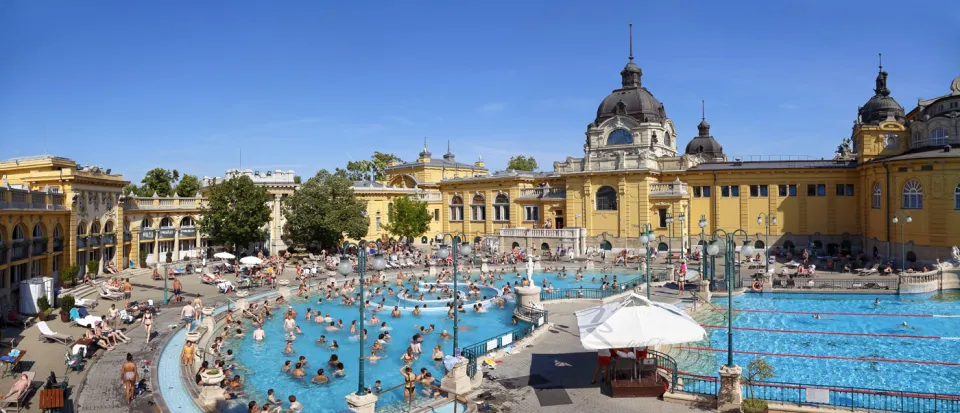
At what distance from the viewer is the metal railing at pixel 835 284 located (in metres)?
31.1

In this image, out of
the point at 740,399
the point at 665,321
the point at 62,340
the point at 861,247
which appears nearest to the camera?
the point at 740,399

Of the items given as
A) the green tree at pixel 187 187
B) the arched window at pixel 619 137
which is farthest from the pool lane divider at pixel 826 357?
the green tree at pixel 187 187

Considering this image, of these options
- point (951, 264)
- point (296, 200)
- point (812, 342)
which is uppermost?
point (296, 200)

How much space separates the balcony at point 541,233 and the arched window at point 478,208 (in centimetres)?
891

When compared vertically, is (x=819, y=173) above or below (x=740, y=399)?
above

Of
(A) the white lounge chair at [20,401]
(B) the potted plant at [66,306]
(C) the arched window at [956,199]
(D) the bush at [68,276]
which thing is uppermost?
(C) the arched window at [956,199]

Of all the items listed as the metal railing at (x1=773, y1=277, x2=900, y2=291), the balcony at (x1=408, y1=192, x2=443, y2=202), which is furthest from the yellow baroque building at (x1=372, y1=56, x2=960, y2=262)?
the metal railing at (x1=773, y1=277, x2=900, y2=291)

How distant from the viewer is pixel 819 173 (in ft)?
153

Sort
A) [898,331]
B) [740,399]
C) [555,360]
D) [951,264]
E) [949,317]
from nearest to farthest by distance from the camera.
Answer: [740,399], [555,360], [898,331], [949,317], [951,264]

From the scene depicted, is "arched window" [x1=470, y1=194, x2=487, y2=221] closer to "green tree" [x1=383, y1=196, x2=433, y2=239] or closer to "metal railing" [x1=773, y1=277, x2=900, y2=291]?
"green tree" [x1=383, y1=196, x2=433, y2=239]

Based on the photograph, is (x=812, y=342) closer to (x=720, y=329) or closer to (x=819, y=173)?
(x=720, y=329)

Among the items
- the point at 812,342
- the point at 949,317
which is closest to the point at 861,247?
the point at 949,317

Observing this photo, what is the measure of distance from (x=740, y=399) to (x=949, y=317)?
742 inches

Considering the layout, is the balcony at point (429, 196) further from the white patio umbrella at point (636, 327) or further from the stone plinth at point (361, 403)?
the stone plinth at point (361, 403)
